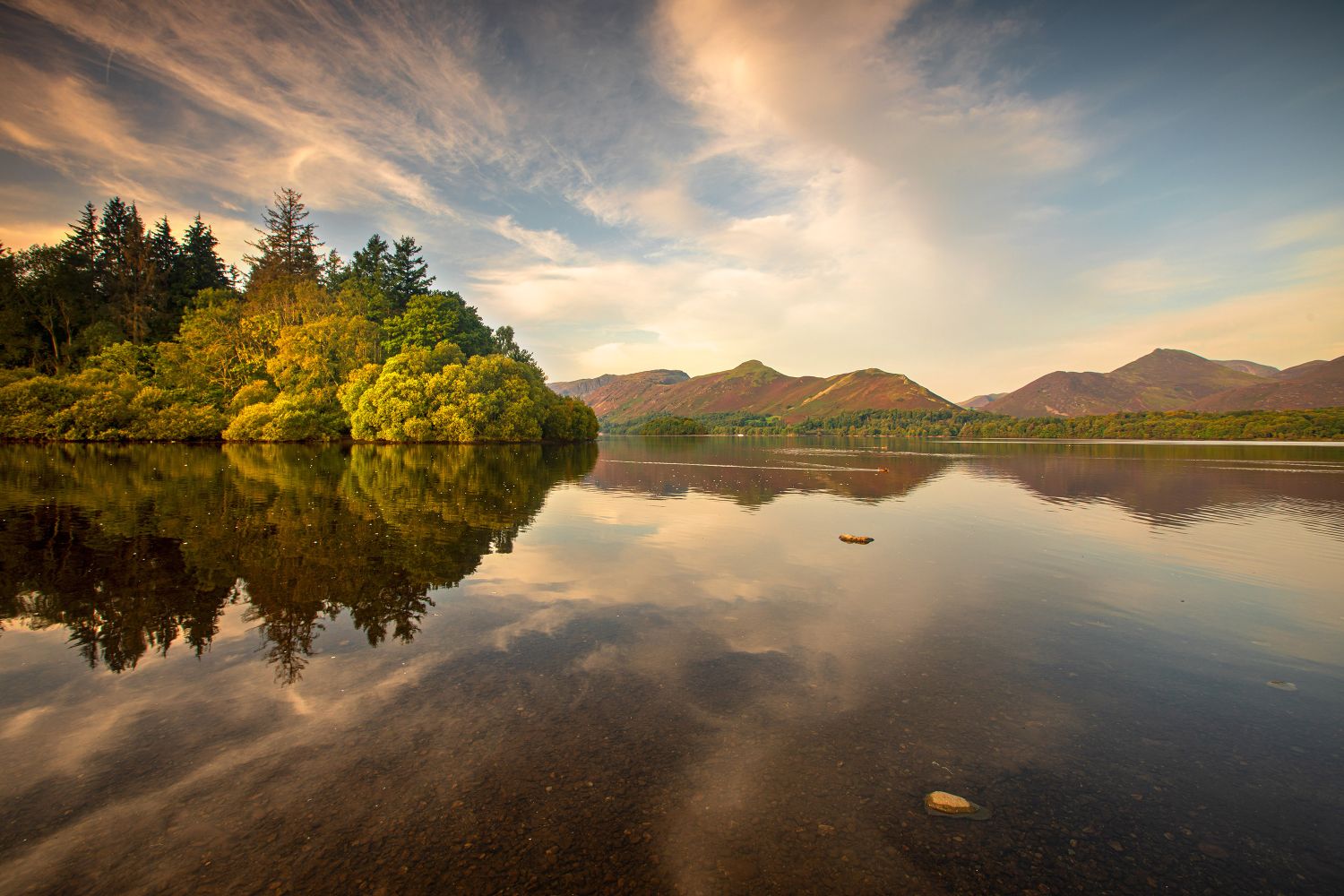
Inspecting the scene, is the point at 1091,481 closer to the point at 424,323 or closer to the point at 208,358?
the point at 424,323

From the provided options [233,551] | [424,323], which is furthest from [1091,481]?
[424,323]

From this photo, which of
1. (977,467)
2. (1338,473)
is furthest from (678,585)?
(1338,473)

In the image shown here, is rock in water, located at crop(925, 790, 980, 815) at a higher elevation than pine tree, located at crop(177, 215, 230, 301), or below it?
below

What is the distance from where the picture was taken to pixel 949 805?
686 centimetres

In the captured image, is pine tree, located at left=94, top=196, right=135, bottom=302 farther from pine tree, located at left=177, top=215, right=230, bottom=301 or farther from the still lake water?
the still lake water

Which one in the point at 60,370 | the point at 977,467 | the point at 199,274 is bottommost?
the point at 977,467

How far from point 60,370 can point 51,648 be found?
4535 inches

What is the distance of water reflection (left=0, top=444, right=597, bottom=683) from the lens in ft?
41.6

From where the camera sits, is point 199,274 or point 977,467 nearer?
point 977,467

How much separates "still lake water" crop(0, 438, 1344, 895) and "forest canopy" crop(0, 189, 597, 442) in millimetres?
76741

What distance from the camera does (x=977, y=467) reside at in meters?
68.8

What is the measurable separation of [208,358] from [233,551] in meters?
102

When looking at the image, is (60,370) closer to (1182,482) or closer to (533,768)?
(533,768)

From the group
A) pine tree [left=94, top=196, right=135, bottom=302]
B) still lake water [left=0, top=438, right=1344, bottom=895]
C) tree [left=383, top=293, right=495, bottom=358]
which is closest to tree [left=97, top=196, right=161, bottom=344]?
pine tree [left=94, top=196, right=135, bottom=302]
